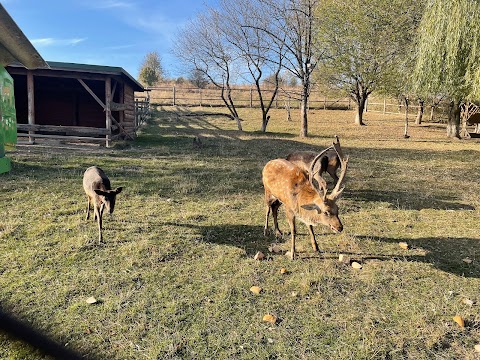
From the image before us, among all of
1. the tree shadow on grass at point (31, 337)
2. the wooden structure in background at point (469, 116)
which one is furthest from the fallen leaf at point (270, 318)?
the wooden structure in background at point (469, 116)

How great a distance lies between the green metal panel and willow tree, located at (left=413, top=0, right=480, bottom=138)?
43.2ft

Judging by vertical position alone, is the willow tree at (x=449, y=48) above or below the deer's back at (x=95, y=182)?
above

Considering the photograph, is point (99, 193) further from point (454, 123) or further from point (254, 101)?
point (254, 101)

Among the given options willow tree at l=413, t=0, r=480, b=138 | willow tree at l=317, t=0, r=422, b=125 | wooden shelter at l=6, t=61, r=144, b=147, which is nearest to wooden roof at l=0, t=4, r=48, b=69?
willow tree at l=413, t=0, r=480, b=138

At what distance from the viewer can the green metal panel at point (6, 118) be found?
10.4 feet

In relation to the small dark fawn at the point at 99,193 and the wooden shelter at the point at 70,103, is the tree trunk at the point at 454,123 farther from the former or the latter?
the small dark fawn at the point at 99,193

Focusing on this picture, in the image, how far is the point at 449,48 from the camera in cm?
1223

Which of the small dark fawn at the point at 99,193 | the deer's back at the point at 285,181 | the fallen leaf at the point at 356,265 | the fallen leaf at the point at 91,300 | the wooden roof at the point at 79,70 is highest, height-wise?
the wooden roof at the point at 79,70

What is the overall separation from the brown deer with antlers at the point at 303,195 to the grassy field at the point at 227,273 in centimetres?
58

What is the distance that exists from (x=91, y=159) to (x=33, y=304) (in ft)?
31.0

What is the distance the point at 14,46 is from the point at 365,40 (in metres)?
22.8

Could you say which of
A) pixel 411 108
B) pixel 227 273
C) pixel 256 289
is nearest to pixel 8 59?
pixel 227 273

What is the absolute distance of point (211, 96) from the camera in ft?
133

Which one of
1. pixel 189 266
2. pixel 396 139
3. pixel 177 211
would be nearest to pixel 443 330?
pixel 189 266
